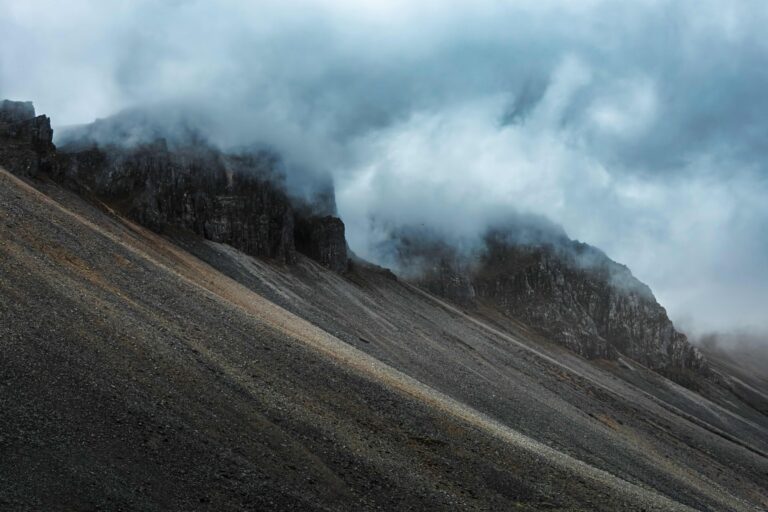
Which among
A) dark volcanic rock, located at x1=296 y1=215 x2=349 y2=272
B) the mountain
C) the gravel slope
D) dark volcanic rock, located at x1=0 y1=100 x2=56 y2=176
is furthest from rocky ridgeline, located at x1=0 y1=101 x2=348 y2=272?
the gravel slope

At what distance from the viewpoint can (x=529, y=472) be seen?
140 ft

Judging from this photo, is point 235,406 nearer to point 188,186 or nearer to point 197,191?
point 197,191

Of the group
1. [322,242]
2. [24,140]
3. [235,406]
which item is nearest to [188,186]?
[24,140]

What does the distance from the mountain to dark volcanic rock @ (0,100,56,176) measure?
304 millimetres

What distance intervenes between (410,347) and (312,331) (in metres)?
25.0

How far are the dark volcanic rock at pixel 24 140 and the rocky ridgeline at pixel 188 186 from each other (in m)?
0.12

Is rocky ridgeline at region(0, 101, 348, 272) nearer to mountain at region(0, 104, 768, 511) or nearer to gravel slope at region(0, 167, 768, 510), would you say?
mountain at region(0, 104, 768, 511)

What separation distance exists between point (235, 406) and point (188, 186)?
89.7 m

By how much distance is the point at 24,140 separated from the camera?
276 ft

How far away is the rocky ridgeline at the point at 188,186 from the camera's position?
8644cm

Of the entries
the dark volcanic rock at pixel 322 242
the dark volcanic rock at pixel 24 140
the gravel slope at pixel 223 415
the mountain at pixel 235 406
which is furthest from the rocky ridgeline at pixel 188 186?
the gravel slope at pixel 223 415

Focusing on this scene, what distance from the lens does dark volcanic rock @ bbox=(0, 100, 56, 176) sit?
77.8 metres

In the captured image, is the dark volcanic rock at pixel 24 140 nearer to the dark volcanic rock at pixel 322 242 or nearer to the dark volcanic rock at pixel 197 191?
the dark volcanic rock at pixel 197 191

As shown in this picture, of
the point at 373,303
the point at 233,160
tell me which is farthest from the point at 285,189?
the point at 373,303
